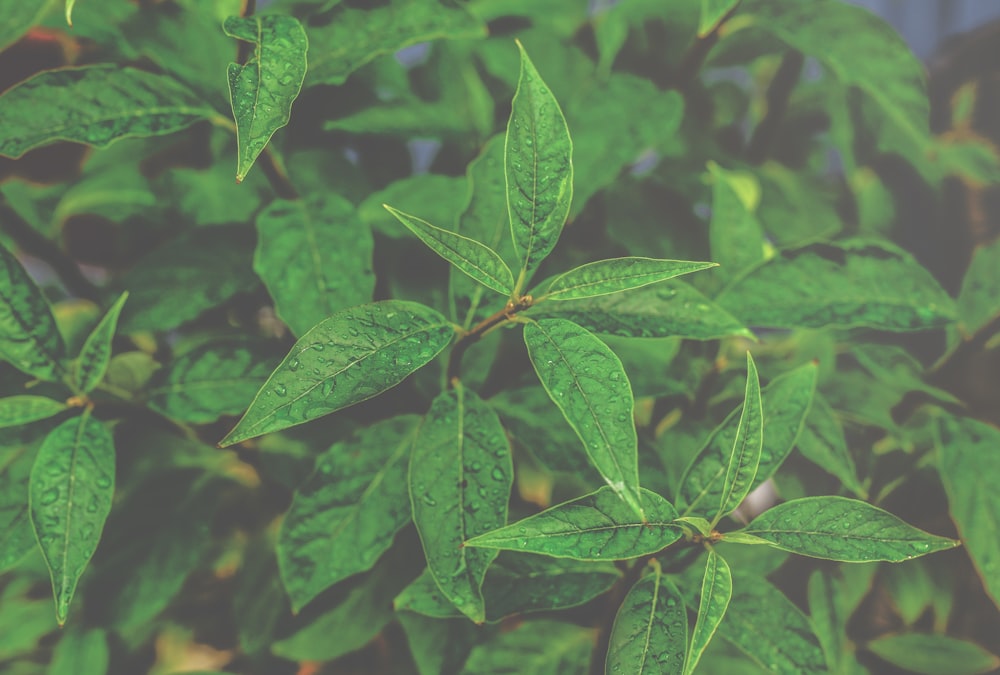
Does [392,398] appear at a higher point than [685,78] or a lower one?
lower

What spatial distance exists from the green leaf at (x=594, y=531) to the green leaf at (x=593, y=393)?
0.13 ft

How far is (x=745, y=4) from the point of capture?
645 mm

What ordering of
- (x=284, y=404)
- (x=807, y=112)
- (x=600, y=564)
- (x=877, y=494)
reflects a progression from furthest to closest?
(x=807, y=112), (x=877, y=494), (x=600, y=564), (x=284, y=404)

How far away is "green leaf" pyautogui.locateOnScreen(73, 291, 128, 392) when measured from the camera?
19.1 inches

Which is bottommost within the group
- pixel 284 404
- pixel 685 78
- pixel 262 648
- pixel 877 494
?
pixel 262 648

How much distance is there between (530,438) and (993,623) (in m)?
0.47

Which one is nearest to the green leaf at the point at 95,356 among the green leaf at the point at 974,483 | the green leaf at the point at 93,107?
the green leaf at the point at 93,107

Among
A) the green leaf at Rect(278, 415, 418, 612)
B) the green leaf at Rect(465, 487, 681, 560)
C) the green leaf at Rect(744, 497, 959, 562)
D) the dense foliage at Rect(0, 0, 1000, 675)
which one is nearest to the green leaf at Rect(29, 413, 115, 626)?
the dense foliage at Rect(0, 0, 1000, 675)

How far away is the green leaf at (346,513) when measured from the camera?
1.65ft

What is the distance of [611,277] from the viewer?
0.42m

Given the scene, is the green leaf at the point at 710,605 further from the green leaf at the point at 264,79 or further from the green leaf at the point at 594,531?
the green leaf at the point at 264,79

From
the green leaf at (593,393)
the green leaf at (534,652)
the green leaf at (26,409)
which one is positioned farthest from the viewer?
the green leaf at (534,652)

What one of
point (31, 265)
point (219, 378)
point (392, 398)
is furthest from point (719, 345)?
point (31, 265)

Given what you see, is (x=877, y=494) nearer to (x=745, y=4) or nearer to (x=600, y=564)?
(x=600, y=564)
